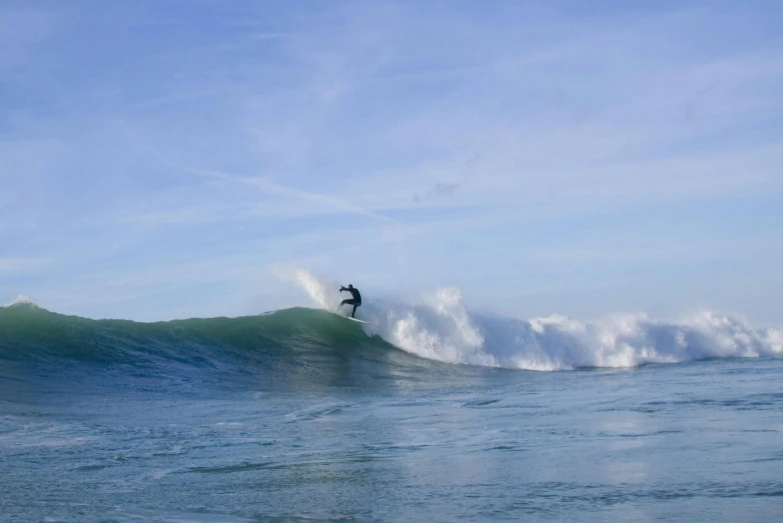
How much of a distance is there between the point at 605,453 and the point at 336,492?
2.58m

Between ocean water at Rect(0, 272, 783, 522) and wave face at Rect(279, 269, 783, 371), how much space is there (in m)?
0.94

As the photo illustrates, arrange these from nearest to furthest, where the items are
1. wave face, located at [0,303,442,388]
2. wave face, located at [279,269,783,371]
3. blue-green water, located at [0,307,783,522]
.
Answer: blue-green water, located at [0,307,783,522]
wave face, located at [0,303,442,388]
wave face, located at [279,269,783,371]

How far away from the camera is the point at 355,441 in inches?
340

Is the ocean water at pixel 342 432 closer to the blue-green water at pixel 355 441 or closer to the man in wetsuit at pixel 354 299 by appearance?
the blue-green water at pixel 355 441

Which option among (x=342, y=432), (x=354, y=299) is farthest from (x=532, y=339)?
(x=342, y=432)

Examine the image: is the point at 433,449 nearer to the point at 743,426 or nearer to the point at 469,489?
the point at 469,489

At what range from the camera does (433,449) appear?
25.8 ft

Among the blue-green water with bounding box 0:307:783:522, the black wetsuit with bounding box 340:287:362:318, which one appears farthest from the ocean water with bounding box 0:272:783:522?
the black wetsuit with bounding box 340:287:362:318

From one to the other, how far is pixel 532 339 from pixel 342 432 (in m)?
14.9

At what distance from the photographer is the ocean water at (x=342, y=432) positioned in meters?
5.51

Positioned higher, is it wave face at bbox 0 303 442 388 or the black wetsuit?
the black wetsuit

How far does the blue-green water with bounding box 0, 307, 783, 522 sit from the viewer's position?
17.9 ft

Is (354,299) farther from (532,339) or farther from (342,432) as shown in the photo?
(342,432)

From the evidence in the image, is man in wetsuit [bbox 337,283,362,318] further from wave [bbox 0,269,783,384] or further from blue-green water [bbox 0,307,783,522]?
blue-green water [bbox 0,307,783,522]
